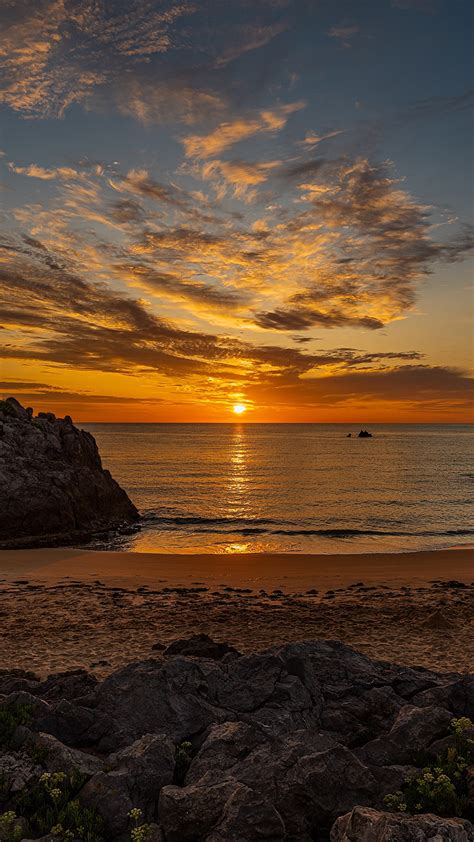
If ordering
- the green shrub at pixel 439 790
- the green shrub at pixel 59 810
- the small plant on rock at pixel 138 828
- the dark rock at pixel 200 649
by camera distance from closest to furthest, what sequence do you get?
1. the small plant on rock at pixel 138 828
2. the green shrub at pixel 59 810
3. the green shrub at pixel 439 790
4. the dark rock at pixel 200 649

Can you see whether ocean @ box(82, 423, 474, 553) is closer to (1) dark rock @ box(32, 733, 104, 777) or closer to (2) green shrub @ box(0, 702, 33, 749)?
(2) green shrub @ box(0, 702, 33, 749)

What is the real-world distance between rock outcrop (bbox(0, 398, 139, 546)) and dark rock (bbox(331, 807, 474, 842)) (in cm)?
3319

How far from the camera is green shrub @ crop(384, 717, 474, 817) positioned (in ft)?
25.2

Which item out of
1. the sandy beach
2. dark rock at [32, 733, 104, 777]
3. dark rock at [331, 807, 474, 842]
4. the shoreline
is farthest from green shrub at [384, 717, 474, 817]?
the shoreline

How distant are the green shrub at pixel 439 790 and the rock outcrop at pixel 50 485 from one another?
1284 inches

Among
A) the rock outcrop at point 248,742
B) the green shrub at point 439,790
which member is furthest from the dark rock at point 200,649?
the green shrub at point 439,790

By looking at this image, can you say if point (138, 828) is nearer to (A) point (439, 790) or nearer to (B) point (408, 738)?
(A) point (439, 790)

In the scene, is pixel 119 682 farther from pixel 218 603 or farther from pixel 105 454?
pixel 105 454

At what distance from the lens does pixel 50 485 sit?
3950 cm

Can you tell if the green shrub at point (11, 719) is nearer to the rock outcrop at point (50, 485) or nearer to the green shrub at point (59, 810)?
the green shrub at point (59, 810)

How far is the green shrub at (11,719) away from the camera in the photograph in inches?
372

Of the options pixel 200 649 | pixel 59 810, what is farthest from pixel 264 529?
pixel 59 810

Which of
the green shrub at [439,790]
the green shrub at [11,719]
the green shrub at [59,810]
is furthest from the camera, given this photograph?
the green shrub at [11,719]

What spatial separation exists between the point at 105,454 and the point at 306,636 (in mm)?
112631
